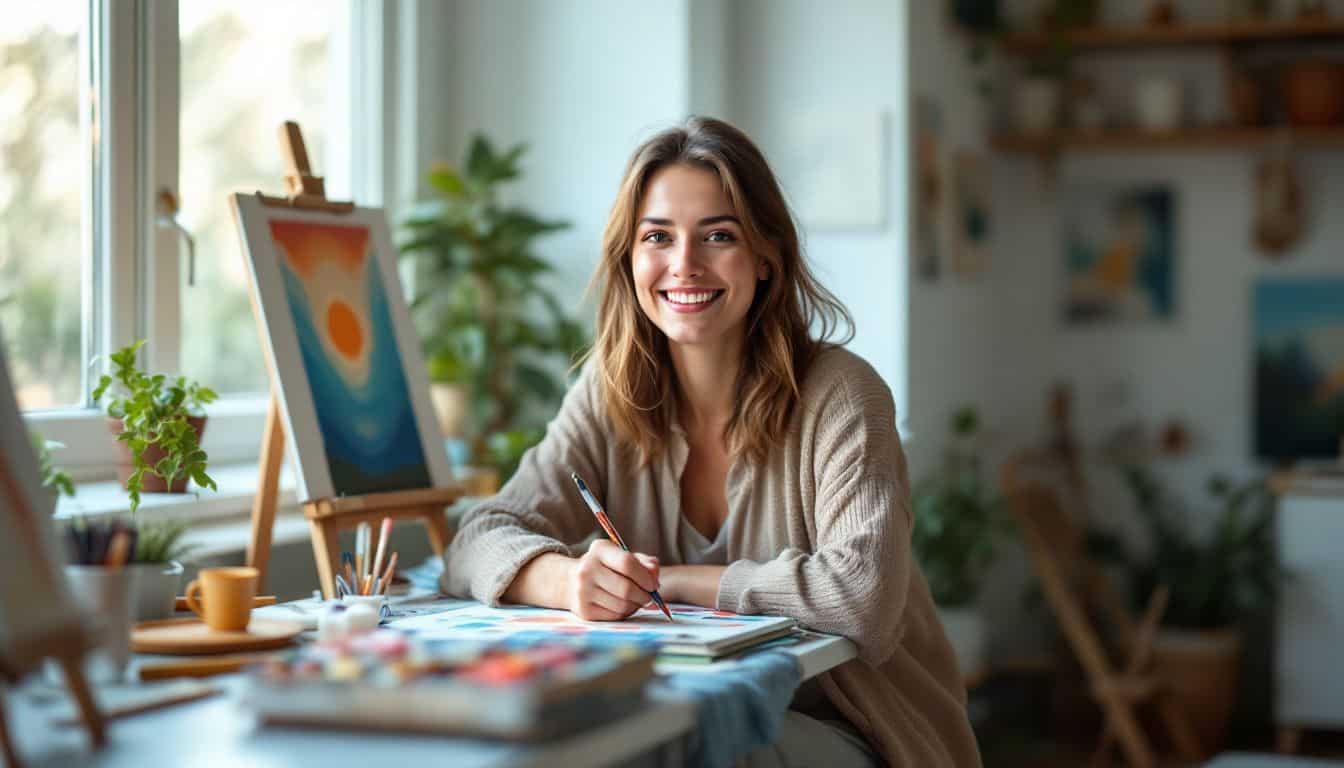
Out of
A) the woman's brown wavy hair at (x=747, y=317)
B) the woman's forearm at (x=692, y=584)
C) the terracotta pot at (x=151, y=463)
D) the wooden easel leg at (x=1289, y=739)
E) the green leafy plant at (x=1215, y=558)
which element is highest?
the woman's brown wavy hair at (x=747, y=317)

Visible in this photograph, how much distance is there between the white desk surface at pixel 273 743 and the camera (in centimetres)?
115

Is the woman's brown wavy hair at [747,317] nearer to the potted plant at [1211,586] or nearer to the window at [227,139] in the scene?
the window at [227,139]

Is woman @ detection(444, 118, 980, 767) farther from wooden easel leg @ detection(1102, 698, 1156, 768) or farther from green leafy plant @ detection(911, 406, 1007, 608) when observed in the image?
wooden easel leg @ detection(1102, 698, 1156, 768)

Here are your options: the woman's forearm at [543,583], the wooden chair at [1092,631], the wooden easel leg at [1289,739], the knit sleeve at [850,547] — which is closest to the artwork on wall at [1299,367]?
the wooden chair at [1092,631]

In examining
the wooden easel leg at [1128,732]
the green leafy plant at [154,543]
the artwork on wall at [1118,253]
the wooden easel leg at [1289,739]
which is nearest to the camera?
the green leafy plant at [154,543]

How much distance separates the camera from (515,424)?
11.1 feet

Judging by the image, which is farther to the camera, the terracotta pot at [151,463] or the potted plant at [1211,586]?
the potted plant at [1211,586]

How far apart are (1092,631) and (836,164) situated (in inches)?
72.6

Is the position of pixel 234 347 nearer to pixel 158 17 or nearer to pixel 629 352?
pixel 158 17

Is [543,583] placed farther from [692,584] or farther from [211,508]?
[211,508]

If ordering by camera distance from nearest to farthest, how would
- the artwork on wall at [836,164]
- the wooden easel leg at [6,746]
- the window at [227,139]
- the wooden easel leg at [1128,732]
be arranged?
the wooden easel leg at [6,746] → the window at [227,139] → the artwork on wall at [836,164] → the wooden easel leg at [1128,732]

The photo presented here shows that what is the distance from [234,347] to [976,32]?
2469mm

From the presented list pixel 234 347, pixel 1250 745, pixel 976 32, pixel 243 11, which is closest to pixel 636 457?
pixel 234 347

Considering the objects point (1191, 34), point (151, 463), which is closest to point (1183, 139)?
point (1191, 34)
